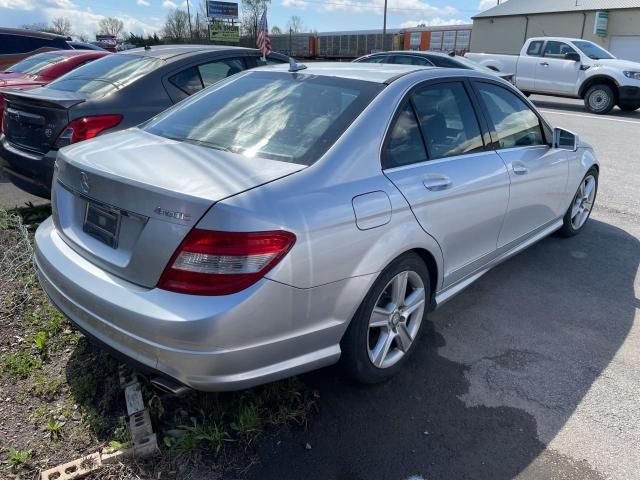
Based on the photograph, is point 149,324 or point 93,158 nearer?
point 149,324

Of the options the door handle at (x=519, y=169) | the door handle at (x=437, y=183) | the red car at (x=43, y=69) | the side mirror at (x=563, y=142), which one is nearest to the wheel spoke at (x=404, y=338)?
the door handle at (x=437, y=183)

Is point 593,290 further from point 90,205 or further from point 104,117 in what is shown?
point 104,117

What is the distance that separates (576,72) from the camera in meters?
14.7

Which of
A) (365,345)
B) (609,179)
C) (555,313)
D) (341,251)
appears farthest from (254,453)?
(609,179)

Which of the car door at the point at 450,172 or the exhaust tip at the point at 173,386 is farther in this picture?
the car door at the point at 450,172

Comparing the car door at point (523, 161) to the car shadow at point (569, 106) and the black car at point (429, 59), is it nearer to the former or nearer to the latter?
the black car at point (429, 59)

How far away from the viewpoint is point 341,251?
7.47 ft

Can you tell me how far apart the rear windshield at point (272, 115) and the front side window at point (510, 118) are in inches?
45.8

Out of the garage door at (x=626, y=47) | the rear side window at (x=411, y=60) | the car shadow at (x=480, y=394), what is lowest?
the car shadow at (x=480, y=394)

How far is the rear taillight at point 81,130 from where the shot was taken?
430 cm

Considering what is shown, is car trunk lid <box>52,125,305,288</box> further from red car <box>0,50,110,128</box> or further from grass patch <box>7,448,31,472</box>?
red car <box>0,50,110,128</box>

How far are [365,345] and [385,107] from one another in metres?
1.24

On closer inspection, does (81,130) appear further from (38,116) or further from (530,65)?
(530,65)

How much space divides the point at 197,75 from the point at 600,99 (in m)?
13.1
